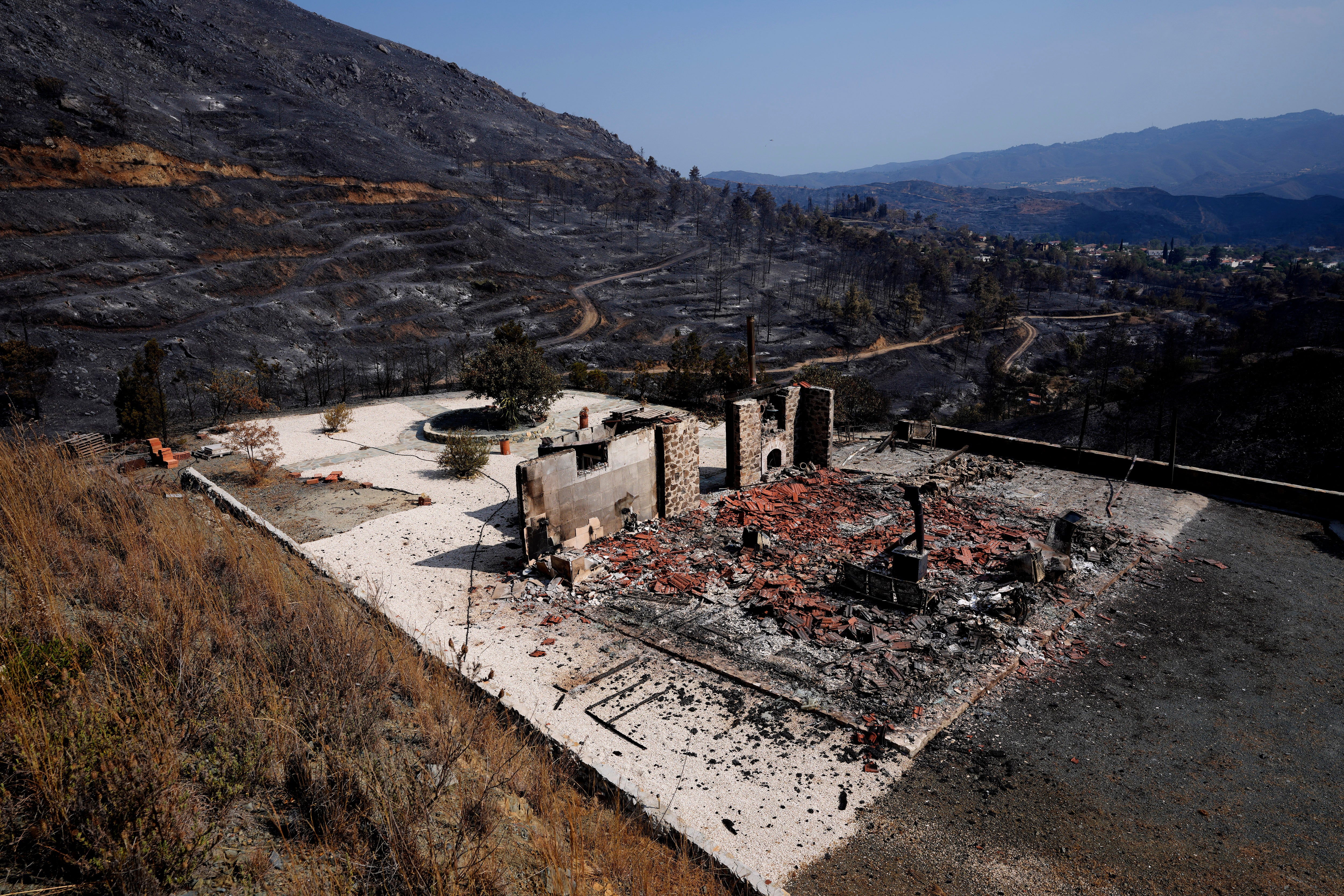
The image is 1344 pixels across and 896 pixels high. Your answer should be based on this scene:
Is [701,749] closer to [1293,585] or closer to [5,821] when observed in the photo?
[5,821]

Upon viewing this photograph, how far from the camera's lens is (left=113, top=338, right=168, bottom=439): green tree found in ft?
78.5

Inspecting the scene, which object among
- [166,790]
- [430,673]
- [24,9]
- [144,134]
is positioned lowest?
[430,673]

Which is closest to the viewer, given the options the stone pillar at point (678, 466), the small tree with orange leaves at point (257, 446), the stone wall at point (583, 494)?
the stone wall at point (583, 494)

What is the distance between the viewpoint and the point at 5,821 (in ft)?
11.2

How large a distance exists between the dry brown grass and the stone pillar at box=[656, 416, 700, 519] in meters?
10.2

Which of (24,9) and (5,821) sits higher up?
(24,9)

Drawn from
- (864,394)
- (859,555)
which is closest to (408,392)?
(864,394)

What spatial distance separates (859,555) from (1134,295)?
373 feet

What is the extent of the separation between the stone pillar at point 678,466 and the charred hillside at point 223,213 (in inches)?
1147

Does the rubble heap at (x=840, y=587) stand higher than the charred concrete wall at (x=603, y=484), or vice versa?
the charred concrete wall at (x=603, y=484)

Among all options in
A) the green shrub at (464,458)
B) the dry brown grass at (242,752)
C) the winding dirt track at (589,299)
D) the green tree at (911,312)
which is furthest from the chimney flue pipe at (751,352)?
the green tree at (911,312)

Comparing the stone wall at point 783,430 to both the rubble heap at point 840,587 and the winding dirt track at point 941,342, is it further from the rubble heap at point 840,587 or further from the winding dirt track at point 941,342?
the winding dirt track at point 941,342

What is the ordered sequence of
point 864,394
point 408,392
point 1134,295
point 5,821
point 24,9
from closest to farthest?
point 5,821 → point 864,394 → point 408,392 → point 24,9 → point 1134,295

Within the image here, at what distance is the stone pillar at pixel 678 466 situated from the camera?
17609 millimetres
